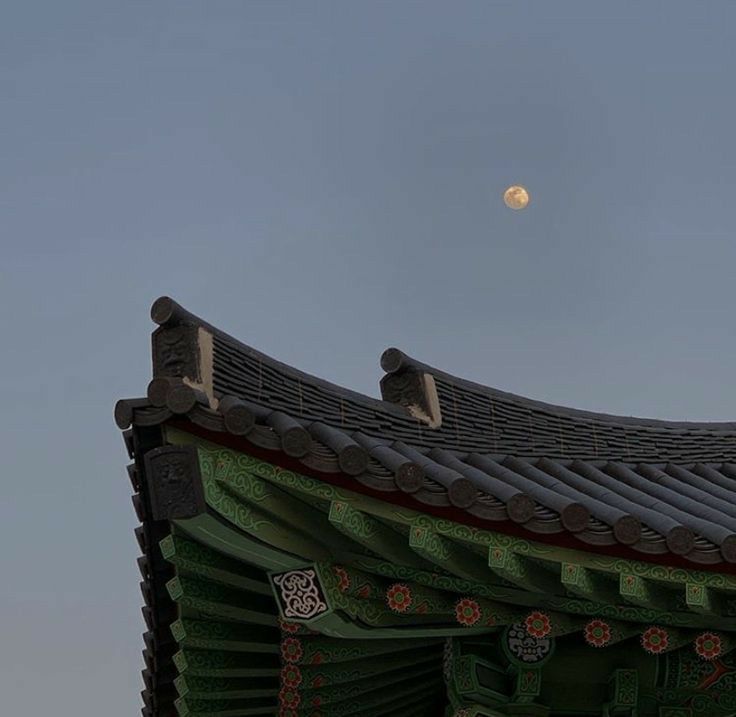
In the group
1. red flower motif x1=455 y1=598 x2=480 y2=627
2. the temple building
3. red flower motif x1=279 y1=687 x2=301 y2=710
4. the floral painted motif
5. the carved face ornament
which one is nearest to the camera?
the temple building

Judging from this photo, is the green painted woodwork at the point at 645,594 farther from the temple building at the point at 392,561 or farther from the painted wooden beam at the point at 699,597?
the painted wooden beam at the point at 699,597

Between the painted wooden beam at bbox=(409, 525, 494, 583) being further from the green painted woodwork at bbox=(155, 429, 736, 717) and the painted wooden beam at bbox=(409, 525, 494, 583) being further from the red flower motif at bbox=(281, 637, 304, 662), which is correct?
the red flower motif at bbox=(281, 637, 304, 662)

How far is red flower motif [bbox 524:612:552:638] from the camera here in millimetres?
6223

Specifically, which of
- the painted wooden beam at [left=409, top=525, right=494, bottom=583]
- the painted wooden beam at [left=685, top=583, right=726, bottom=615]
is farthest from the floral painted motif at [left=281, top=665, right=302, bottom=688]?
the painted wooden beam at [left=685, top=583, right=726, bottom=615]

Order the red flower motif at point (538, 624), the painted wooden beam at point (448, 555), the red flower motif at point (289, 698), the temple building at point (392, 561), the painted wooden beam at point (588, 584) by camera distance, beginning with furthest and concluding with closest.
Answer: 1. the red flower motif at point (289, 698)
2. the red flower motif at point (538, 624)
3. the painted wooden beam at point (588, 584)
4. the painted wooden beam at point (448, 555)
5. the temple building at point (392, 561)

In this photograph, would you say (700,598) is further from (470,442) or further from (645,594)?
(470,442)

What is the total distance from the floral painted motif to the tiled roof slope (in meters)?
1.22

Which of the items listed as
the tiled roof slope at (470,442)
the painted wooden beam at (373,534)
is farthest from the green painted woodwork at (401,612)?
the tiled roof slope at (470,442)

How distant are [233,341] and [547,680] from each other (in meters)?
2.29

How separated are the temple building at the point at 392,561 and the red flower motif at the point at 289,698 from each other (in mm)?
11

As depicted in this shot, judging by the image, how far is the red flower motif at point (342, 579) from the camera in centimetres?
596

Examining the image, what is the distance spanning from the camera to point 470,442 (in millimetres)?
7430

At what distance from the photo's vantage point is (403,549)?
19.5 feet

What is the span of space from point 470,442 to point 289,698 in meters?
1.71
